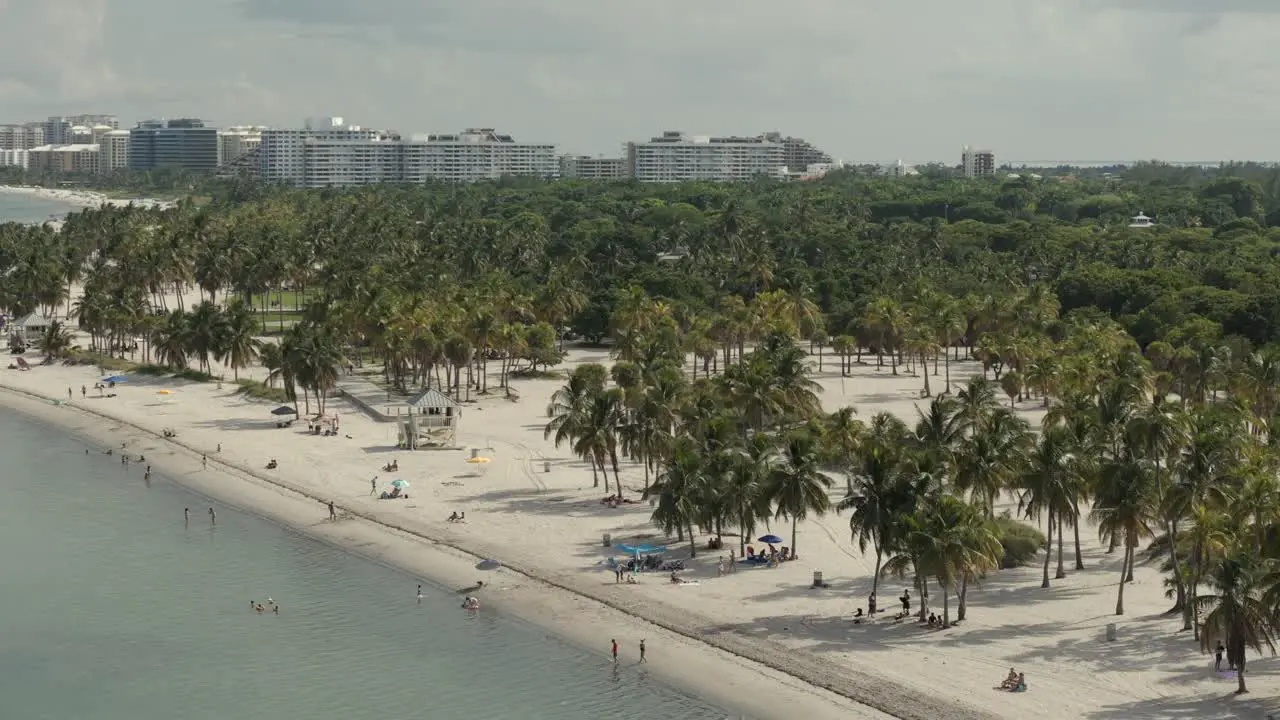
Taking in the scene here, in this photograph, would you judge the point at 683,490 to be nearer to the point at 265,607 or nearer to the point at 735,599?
the point at 735,599

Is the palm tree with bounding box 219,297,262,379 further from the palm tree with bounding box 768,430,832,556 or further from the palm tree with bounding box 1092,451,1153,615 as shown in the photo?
the palm tree with bounding box 1092,451,1153,615

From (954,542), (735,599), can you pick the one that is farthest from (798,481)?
(954,542)

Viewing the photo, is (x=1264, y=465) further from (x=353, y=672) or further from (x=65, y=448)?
(x=65, y=448)

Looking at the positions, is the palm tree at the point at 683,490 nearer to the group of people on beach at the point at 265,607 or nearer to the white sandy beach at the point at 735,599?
the white sandy beach at the point at 735,599

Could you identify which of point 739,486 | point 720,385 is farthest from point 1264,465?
point 720,385

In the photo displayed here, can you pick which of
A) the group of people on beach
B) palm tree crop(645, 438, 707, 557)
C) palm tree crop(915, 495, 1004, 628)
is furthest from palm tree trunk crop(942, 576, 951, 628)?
the group of people on beach

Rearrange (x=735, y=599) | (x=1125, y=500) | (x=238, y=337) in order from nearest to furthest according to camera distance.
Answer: (x=1125, y=500), (x=735, y=599), (x=238, y=337)
